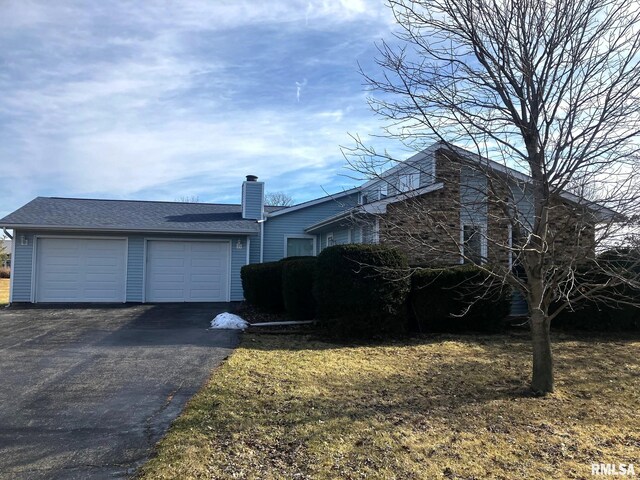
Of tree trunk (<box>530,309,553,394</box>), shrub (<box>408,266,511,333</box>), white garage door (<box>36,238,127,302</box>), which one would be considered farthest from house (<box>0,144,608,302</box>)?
tree trunk (<box>530,309,553,394</box>)

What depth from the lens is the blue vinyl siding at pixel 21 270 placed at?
15030mm

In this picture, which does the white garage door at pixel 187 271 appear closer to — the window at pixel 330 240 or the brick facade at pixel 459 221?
the window at pixel 330 240

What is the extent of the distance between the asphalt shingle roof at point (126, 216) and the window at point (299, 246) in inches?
65.1

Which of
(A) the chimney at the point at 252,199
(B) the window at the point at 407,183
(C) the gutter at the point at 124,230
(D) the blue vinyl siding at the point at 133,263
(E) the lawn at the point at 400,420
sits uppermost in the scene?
(A) the chimney at the point at 252,199

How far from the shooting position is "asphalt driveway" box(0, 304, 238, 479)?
397 cm

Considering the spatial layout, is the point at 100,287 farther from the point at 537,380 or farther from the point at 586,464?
the point at 586,464

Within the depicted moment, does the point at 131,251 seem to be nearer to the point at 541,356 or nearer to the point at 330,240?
the point at 330,240

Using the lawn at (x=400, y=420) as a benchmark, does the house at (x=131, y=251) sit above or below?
above

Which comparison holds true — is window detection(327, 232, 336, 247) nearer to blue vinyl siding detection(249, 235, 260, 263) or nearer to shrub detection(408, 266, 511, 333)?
blue vinyl siding detection(249, 235, 260, 263)

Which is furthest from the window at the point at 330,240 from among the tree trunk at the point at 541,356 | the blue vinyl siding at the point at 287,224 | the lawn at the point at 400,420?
the tree trunk at the point at 541,356

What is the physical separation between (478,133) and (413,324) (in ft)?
17.5

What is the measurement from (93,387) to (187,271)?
10482mm

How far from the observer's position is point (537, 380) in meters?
6.08

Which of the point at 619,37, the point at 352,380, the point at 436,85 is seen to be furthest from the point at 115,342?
the point at 619,37
